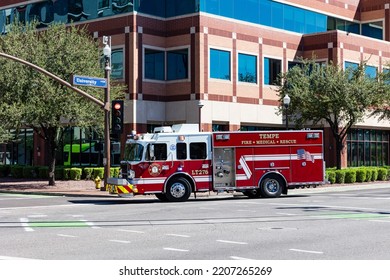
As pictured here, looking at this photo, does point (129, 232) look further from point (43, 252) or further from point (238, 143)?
point (238, 143)

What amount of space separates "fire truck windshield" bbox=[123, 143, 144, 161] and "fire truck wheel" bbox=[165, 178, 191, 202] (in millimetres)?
1667

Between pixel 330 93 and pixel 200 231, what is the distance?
79.0 ft

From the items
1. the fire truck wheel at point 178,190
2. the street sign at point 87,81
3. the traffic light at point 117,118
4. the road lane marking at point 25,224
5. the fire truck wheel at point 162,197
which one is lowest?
the road lane marking at point 25,224

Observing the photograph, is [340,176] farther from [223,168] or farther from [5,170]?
[5,170]

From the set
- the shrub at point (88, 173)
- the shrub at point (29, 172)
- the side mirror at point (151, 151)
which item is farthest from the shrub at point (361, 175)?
the shrub at point (29, 172)

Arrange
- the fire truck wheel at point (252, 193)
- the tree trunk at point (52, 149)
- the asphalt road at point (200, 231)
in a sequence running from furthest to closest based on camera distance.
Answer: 1. the tree trunk at point (52, 149)
2. the fire truck wheel at point (252, 193)
3. the asphalt road at point (200, 231)

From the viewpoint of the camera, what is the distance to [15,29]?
1393 inches

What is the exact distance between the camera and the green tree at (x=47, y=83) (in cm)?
3188

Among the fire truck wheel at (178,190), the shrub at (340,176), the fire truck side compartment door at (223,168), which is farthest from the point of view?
the shrub at (340,176)

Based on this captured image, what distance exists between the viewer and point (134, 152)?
24.8 m

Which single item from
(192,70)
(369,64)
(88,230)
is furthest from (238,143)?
(369,64)

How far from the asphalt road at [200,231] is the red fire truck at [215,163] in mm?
1677

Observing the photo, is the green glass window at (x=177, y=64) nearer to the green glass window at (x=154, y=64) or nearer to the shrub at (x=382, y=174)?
the green glass window at (x=154, y=64)

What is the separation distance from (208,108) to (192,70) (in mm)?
2592
